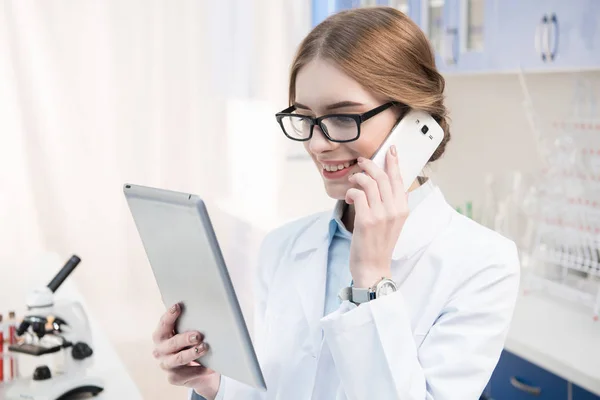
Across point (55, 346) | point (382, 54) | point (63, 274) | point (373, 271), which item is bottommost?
point (55, 346)

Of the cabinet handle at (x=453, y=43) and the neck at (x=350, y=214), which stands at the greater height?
the cabinet handle at (x=453, y=43)

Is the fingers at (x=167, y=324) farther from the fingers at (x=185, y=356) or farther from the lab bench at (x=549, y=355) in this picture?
the lab bench at (x=549, y=355)

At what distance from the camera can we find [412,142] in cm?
111

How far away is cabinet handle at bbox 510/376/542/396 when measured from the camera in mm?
1912

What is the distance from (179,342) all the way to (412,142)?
51 cm

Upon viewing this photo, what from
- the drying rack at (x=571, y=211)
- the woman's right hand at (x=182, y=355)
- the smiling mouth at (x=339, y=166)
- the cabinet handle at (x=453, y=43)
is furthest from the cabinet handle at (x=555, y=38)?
the woman's right hand at (x=182, y=355)

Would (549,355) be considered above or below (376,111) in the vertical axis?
below

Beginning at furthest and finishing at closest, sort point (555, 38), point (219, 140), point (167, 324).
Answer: point (219, 140), point (555, 38), point (167, 324)

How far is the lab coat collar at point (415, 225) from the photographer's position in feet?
3.63

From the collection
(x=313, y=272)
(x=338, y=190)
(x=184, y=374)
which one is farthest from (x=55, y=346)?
(x=338, y=190)

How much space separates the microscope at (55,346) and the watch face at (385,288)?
2.35ft

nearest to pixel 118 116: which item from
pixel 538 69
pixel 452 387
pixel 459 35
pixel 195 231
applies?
pixel 459 35

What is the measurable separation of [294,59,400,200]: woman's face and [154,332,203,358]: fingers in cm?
33

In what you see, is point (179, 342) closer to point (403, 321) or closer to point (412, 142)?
point (403, 321)
